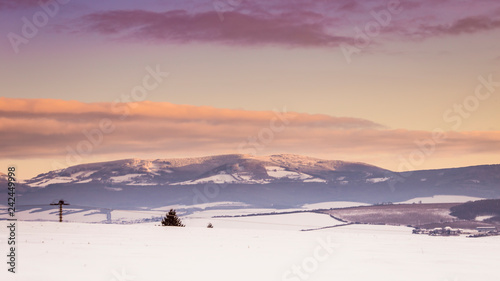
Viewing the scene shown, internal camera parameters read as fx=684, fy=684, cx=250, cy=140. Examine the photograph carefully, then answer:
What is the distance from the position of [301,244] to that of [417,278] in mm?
11344

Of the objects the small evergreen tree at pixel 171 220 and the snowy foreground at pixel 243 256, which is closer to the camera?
the snowy foreground at pixel 243 256

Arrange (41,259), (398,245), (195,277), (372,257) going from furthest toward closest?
(398,245) → (372,257) → (41,259) → (195,277)

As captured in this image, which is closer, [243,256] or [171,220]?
[243,256]

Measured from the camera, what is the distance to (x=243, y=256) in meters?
32.0

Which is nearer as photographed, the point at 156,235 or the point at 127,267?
the point at 127,267

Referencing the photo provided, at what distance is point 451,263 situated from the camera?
30.2 meters

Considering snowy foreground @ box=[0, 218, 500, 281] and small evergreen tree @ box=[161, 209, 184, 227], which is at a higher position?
small evergreen tree @ box=[161, 209, 184, 227]

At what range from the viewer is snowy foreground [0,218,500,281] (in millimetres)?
26797

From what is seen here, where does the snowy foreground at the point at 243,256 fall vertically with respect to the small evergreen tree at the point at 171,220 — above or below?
below

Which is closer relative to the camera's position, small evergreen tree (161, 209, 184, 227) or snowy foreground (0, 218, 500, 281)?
snowy foreground (0, 218, 500, 281)

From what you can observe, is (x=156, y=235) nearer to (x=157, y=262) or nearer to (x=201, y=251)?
(x=201, y=251)

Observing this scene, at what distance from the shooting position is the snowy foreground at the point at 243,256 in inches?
1055

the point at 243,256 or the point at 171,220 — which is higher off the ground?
the point at 171,220

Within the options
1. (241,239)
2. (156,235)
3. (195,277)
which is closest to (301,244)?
(241,239)
